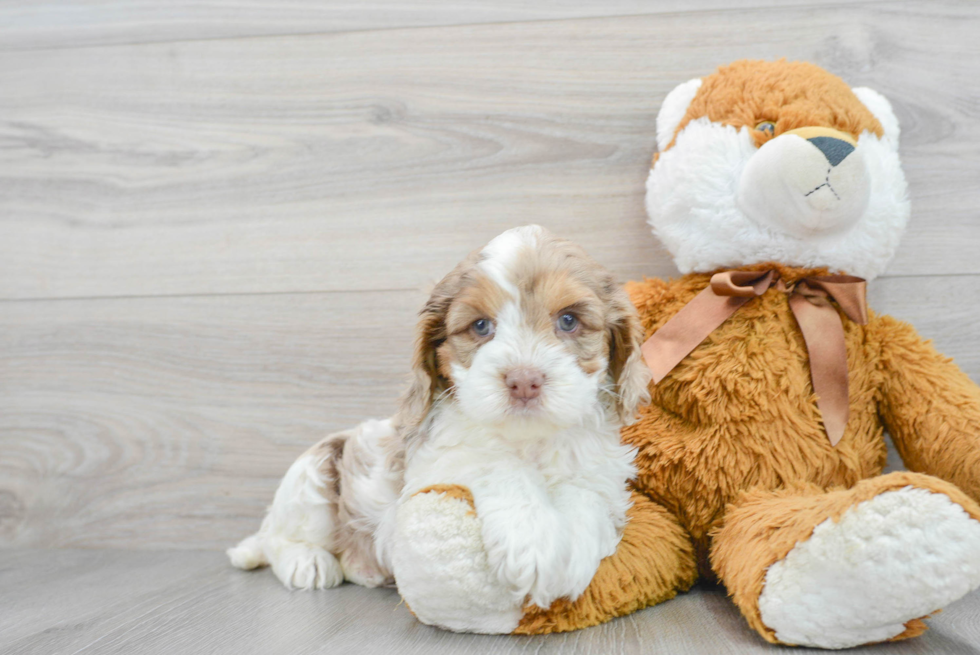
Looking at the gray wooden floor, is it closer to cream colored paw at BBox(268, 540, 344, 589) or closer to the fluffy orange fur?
cream colored paw at BBox(268, 540, 344, 589)

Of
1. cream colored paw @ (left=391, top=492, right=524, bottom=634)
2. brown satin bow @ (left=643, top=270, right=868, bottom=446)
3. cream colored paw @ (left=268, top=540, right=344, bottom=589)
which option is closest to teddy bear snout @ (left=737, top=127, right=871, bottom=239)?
brown satin bow @ (left=643, top=270, right=868, bottom=446)

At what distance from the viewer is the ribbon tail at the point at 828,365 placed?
119 cm

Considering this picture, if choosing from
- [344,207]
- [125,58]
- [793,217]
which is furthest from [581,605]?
[125,58]

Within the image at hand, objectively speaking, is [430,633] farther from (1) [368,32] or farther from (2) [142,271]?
(1) [368,32]

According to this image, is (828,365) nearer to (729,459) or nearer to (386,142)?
(729,459)

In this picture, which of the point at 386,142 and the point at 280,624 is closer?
the point at 280,624

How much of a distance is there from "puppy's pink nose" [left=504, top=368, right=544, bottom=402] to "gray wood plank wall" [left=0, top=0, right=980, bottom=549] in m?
0.69

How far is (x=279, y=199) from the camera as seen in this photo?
1.72 meters

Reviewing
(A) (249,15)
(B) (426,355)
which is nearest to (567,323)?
(B) (426,355)

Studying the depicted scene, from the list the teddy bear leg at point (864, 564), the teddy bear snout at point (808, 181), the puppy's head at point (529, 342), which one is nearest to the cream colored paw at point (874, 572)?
the teddy bear leg at point (864, 564)

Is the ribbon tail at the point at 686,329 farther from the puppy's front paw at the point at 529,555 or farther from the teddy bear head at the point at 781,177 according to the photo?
Result: the puppy's front paw at the point at 529,555

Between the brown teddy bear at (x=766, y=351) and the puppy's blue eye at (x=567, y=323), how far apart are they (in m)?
0.24

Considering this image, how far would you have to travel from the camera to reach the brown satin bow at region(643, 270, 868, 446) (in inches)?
47.2

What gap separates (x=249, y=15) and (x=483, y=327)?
1166 millimetres
